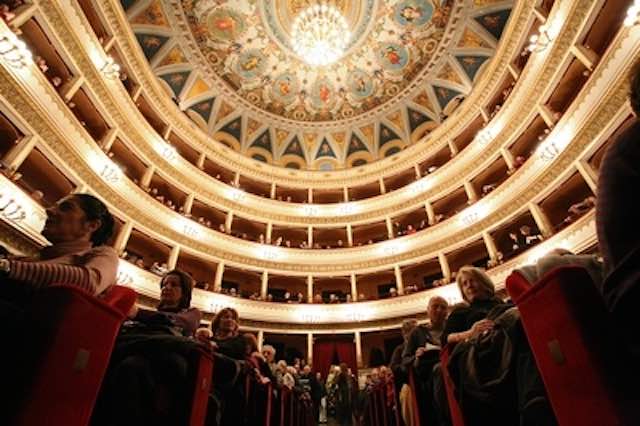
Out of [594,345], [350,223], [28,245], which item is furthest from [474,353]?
[350,223]

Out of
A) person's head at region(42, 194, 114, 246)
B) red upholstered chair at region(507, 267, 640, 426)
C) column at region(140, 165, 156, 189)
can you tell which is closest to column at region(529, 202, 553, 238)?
red upholstered chair at region(507, 267, 640, 426)

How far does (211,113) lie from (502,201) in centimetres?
1597

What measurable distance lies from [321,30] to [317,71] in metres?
3.98

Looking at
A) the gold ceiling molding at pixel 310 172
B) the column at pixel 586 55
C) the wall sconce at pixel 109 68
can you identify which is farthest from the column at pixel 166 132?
the column at pixel 586 55

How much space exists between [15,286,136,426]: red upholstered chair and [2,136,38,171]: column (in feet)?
31.7

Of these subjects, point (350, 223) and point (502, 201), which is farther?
point (350, 223)

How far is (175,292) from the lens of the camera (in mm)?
2561

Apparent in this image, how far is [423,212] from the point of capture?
1806cm

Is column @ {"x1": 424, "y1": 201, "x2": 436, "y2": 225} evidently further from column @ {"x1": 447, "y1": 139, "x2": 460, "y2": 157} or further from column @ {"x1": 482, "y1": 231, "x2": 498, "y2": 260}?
column @ {"x1": 447, "y1": 139, "x2": 460, "y2": 157}

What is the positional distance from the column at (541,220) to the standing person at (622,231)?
39.1 feet

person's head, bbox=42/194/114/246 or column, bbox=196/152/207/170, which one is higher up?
column, bbox=196/152/207/170

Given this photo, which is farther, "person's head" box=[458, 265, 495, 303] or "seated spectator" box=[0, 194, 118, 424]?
"person's head" box=[458, 265, 495, 303]

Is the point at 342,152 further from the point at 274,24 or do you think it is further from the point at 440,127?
the point at 274,24

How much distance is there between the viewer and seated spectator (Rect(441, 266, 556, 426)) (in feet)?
5.45
